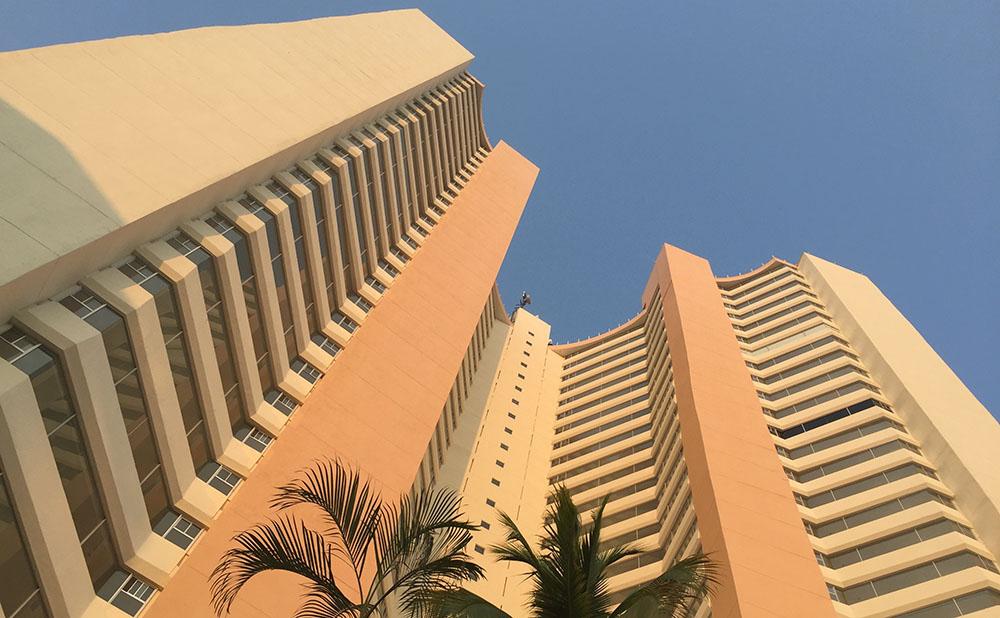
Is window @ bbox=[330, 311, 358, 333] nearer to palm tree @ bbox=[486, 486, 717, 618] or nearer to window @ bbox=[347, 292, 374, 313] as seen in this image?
window @ bbox=[347, 292, 374, 313]

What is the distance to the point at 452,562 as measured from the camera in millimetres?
10938

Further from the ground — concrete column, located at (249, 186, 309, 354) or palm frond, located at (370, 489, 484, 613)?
concrete column, located at (249, 186, 309, 354)

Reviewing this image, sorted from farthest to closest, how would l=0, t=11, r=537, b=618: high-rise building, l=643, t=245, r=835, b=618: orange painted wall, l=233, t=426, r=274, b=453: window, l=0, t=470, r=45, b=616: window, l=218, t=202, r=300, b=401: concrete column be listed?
1. l=643, t=245, r=835, b=618: orange painted wall
2. l=233, t=426, r=274, b=453: window
3. l=218, t=202, r=300, b=401: concrete column
4. l=0, t=11, r=537, b=618: high-rise building
5. l=0, t=470, r=45, b=616: window

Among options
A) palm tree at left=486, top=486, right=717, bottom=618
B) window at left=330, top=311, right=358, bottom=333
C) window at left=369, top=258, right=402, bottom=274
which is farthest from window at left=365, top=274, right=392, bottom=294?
palm tree at left=486, top=486, right=717, bottom=618

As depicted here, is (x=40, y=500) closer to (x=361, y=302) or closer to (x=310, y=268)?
(x=310, y=268)

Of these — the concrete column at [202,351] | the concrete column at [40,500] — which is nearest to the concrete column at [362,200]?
the concrete column at [202,351]

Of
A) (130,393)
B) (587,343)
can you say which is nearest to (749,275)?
(587,343)

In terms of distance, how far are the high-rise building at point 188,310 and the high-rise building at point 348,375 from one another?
95 mm

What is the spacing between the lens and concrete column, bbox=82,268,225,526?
1822 cm

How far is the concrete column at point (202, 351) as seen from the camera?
20328 mm

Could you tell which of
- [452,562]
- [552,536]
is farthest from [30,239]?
[552,536]

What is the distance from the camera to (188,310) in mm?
20922

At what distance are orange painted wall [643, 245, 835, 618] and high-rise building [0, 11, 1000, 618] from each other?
0.16 m

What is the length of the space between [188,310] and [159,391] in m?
2.59
